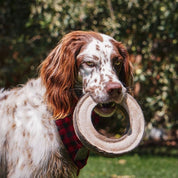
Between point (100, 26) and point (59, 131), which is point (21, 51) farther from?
point (59, 131)

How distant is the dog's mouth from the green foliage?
304 cm

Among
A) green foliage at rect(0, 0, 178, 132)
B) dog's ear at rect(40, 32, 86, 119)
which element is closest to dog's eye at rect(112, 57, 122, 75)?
dog's ear at rect(40, 32, 86, 119)

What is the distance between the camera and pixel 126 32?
698 centimetres

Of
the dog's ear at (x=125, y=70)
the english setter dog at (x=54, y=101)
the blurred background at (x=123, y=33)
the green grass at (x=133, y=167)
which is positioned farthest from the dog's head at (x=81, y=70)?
the blurred background at (x=123, y=33)

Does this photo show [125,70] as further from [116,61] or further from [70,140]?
[70,140]

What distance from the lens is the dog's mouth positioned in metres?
3.10

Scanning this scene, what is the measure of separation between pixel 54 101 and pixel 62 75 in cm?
21

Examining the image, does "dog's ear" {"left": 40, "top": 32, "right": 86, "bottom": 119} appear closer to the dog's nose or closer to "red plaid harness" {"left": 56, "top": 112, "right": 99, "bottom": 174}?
"red plaid harness" {"left": 56, "top": 112, "right": 99, "bottom": 174}

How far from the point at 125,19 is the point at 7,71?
259 centimetres

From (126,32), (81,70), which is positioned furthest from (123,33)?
(81,70)

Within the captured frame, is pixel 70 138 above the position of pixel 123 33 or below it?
above

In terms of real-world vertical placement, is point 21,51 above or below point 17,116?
below

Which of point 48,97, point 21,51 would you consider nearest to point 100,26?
point 21,51

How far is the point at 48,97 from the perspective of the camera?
3219 mm
